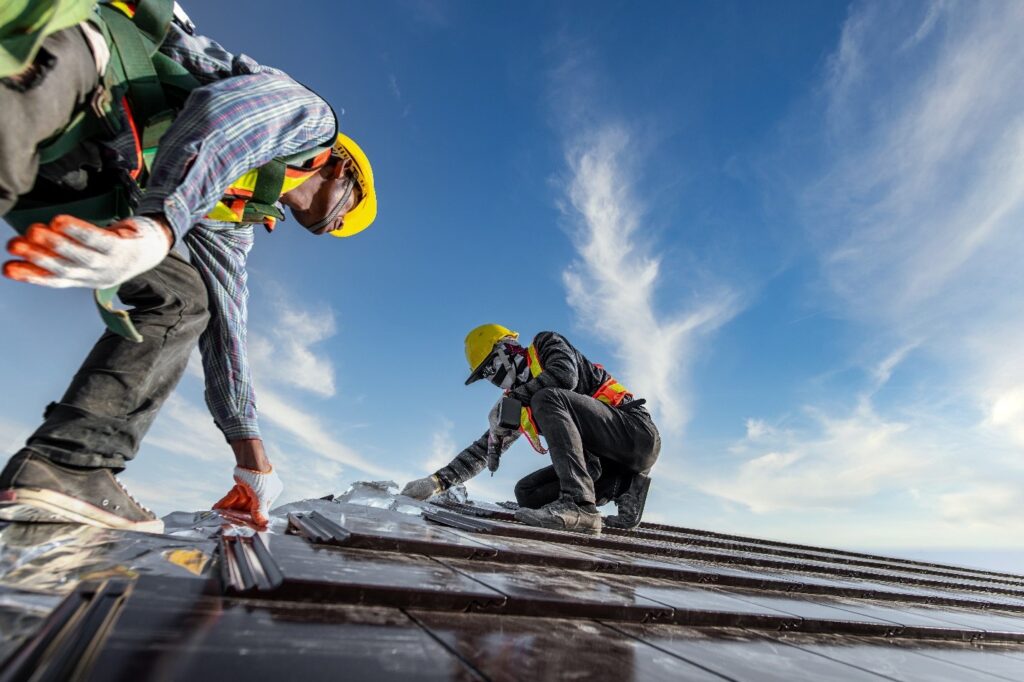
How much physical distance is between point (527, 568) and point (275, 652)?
120cm

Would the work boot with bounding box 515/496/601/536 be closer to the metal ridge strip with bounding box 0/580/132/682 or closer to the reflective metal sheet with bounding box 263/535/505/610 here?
the reflective metal sheet with bounding box 263/535/505/610

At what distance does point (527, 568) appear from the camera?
6.29ft

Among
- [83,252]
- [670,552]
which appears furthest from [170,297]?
[670,552]

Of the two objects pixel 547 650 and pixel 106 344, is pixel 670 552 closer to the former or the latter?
pixel 547 650

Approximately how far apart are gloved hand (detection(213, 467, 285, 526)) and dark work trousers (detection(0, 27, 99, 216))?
4.23ft

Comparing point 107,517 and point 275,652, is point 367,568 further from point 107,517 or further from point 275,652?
point 107,517

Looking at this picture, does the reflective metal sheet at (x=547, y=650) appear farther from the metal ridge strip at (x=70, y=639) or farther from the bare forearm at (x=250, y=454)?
the bare forearm at (x=250, y=454)

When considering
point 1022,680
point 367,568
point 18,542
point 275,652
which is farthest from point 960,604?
point 18,542

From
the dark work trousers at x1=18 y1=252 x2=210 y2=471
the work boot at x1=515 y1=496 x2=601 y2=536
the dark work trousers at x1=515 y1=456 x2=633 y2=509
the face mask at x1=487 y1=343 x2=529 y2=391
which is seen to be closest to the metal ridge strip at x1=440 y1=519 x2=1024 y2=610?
the work boot at x1=515 y1=496 x2=601 y2=536

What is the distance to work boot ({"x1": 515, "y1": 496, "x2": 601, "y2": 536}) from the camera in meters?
3.53

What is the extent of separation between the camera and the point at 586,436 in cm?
435

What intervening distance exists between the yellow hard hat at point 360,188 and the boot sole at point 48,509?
1617mm

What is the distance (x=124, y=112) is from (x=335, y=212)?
108cm

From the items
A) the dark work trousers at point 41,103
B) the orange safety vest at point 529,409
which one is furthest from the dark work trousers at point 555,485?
the dark work trousers at point 41,103
